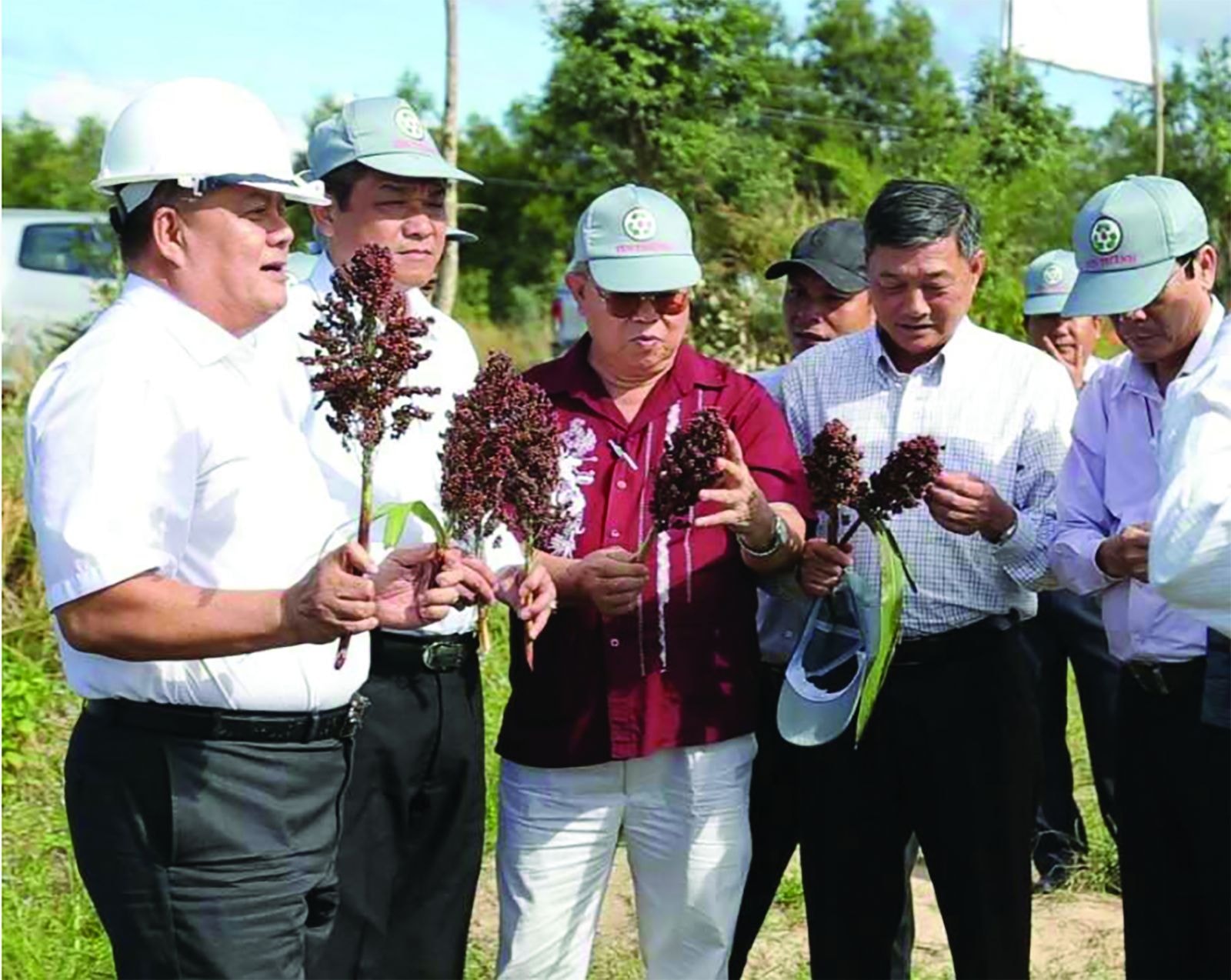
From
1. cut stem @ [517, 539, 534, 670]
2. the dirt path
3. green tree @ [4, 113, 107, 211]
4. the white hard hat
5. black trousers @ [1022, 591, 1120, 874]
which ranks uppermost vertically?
green tree @ [4, 113, 107, 211]

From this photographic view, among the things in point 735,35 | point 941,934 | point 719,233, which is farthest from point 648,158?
point 941,934

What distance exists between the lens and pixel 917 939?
5090 millimetres

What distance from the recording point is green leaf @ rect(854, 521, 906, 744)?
11.2ft

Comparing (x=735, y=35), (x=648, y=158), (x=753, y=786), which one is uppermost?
(x=735, y=35)

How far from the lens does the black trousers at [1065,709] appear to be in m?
5.78

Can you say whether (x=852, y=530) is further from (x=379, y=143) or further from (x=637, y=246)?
(x=379, y=143)

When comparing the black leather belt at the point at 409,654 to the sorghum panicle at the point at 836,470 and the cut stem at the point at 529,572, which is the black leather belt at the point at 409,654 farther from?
the sorghum panicle at the point at 836,470

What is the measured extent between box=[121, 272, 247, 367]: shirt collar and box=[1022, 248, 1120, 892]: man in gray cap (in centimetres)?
353

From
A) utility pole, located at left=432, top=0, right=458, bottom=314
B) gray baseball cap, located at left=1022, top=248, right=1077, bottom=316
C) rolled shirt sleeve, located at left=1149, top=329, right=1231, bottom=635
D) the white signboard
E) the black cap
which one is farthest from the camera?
the white signboard

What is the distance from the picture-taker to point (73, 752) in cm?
284

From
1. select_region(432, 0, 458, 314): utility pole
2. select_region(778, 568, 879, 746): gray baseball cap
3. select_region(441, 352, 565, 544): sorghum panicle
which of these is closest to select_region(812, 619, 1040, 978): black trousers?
select_region(778, 568, 879, 746): gray baseball cap

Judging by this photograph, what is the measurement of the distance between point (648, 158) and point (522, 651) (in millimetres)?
17872

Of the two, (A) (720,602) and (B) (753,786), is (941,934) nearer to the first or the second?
(B) (753,786)

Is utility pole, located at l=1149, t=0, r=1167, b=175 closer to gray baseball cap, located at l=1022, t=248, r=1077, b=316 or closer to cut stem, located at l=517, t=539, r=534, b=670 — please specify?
gray baseball cap, located at l=1022, t=248, r=1077, b=316
